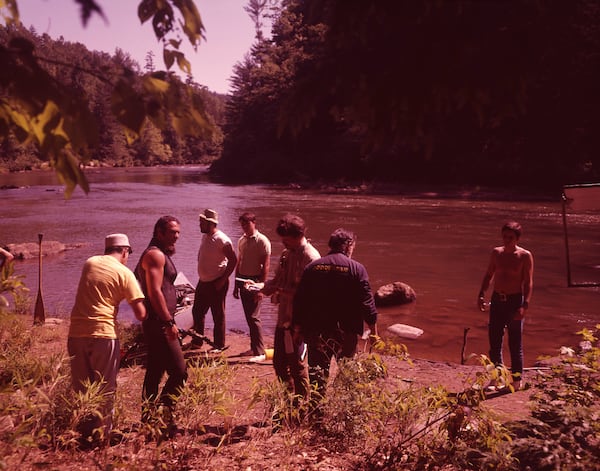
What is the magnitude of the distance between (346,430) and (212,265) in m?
3.16

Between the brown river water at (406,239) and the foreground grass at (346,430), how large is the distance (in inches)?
155

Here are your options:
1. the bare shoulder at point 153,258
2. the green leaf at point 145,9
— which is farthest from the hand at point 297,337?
the green leaf at point 145,9

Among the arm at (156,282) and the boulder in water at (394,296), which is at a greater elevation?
the arm at (156,282)

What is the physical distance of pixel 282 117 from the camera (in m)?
2.21

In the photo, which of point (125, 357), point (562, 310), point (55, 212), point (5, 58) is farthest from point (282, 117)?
point (55, 212)

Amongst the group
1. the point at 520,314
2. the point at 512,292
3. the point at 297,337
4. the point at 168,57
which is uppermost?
the point at 168,57

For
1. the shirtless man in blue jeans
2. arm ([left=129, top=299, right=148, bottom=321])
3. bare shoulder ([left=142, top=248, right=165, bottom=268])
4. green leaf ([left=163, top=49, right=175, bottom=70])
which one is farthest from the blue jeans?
green leaf ([left=163, top=49, right=175, bottom=70])

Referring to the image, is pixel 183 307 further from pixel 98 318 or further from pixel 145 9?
pixel 145 9

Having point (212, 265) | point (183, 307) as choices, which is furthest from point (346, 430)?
point (183, 307)

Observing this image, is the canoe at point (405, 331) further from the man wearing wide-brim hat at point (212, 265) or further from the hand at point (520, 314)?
the man wearing wide-brim hat at point (212, 265)

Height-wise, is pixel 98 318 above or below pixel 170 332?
above

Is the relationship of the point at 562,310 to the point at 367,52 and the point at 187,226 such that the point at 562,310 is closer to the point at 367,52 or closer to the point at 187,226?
the point at 367,52

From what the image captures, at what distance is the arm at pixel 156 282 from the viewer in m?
4.13

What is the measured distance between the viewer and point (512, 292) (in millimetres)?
5551
